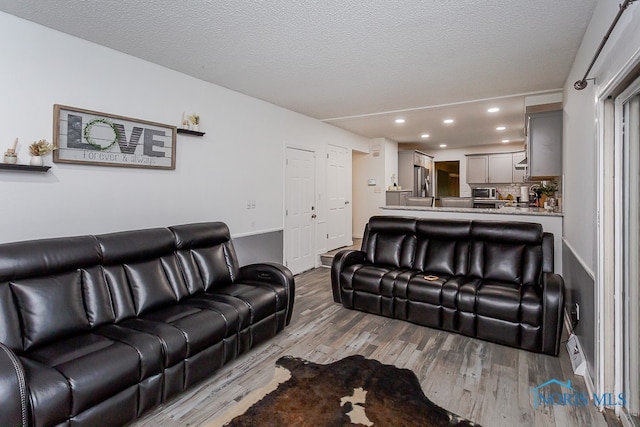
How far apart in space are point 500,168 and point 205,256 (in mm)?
7977

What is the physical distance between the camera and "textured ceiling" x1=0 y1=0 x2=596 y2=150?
7.69 ft

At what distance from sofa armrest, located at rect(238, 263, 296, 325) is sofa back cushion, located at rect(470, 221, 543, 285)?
1.98 m

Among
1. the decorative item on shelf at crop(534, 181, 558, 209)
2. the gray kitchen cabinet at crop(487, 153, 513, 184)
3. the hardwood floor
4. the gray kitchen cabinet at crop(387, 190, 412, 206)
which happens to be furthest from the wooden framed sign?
the gray kitchen cabinet at crop(487, 153, 513, 184)

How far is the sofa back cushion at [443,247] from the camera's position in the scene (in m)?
3.81

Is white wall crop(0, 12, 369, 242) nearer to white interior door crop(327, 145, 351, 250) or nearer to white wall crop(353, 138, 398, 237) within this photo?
white interior door crop(327, 145, 351, 250)

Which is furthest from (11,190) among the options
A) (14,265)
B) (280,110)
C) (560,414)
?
(560,414)

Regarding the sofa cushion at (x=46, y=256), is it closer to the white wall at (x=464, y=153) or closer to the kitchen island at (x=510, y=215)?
the kitchen island at (x=510, y=215)

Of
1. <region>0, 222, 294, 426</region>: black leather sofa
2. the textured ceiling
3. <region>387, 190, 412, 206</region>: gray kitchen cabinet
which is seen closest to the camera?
<region>0, 222, 294, 426</region>: black leather sofa

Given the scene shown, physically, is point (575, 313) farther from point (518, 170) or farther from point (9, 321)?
point (518, 170)

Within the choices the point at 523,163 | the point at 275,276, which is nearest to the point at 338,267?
the point at 275,276

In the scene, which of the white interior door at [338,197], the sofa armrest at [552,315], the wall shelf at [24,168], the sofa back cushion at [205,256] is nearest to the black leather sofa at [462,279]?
the sofa armrest at [552,315]

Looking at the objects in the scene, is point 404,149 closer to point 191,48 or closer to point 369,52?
point 369,52

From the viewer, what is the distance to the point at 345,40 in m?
2.81

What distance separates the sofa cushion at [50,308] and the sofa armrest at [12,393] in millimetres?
584
